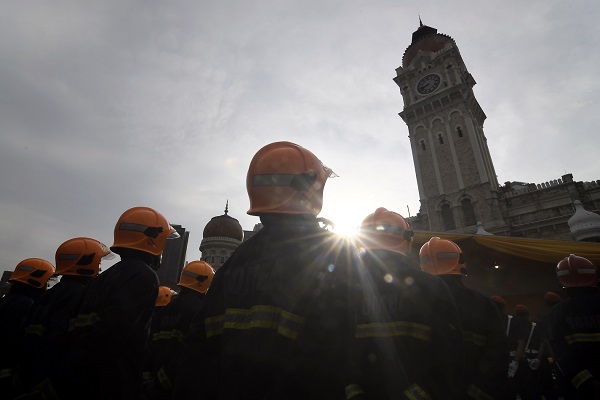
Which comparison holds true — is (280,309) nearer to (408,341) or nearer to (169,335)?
(408,341)

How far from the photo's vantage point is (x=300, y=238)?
1.88 meters

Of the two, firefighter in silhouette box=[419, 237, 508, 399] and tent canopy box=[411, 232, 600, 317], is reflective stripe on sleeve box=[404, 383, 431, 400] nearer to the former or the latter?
firefighter in silhouette box=[419, 237, 508, 399]

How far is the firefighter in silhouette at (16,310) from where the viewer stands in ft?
12.7

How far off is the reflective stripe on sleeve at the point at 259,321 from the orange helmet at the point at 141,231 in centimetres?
201

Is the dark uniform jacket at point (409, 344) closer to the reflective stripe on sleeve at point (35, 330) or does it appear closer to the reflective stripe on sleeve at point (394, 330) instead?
the reflective stripe on sleeve at point (394, 330)

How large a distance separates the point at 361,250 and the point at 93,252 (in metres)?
3.67

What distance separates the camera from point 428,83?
1395 inches

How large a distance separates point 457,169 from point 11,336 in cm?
3305

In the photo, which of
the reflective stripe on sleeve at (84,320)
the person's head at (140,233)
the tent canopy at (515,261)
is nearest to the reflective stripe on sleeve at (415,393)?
the reflective stripe on sleeve at (84,320)

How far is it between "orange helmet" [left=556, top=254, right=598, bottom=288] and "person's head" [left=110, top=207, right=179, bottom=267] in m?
5.60

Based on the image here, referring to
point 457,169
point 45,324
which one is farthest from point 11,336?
point 457,169

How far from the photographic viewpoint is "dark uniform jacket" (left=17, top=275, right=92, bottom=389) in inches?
131

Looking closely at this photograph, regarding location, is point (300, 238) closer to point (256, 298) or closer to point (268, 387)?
point (256, 298)

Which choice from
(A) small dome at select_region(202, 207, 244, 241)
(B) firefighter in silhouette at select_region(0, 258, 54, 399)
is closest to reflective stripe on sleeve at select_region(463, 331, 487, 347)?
(B) firefighter in silhouette at select_region(0, 258, 54, 399)
